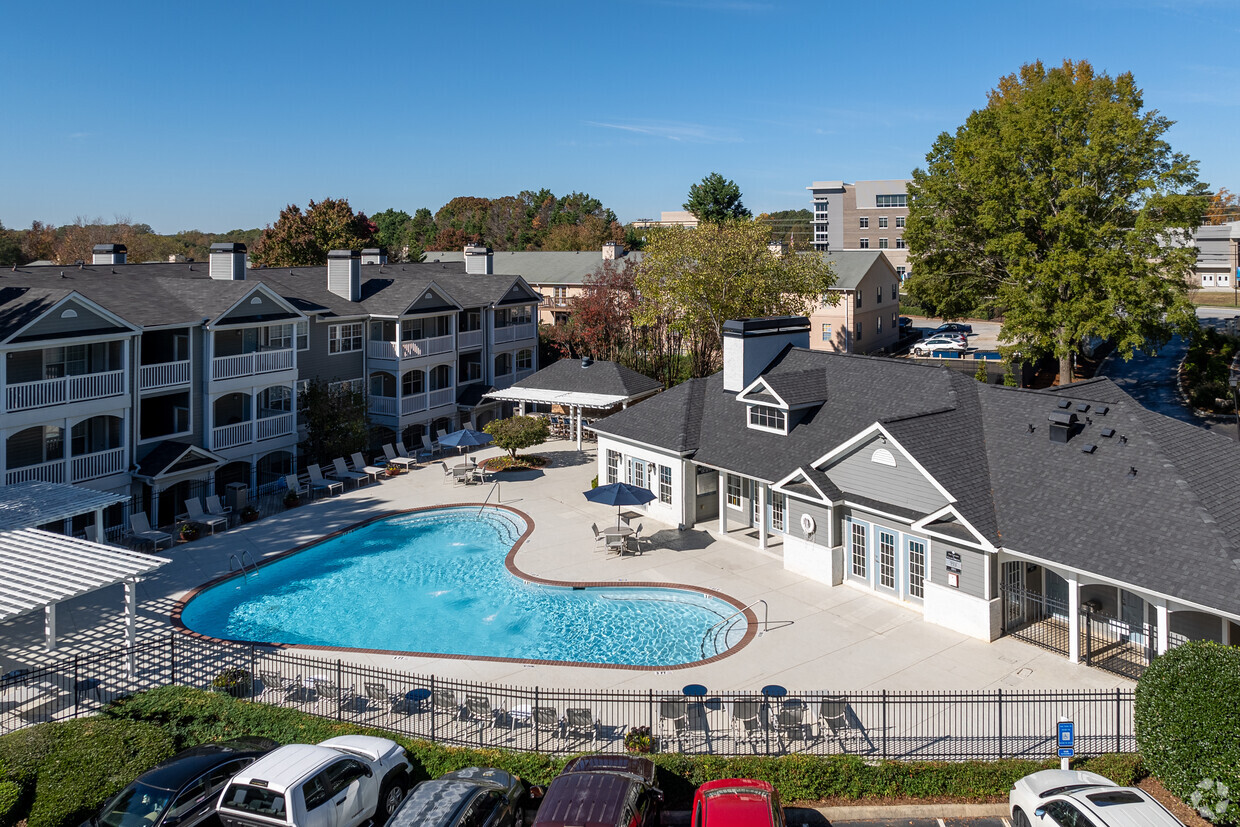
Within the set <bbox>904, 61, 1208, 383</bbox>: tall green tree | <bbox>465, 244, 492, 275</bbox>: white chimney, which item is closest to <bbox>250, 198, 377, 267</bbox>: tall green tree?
<bbox>465, 244, 492, 275</bbox>: white chimney

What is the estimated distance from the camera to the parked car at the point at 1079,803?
1296cm

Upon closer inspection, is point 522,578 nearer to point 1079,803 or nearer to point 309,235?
point 1079,803

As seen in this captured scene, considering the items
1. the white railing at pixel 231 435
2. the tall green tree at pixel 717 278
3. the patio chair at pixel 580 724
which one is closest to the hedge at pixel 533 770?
the patio chair at pixel 580 724

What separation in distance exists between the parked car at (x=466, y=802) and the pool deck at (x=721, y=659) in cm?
501

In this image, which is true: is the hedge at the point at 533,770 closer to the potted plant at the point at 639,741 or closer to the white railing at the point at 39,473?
the potted plant at the point at 639,741

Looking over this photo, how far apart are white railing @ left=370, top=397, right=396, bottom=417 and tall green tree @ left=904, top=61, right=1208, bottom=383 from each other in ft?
91.9

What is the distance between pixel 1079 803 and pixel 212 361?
3143 centimetres

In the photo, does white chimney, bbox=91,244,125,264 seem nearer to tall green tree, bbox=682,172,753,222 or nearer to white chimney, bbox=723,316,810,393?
white chimney, bbox=723,316,810,393

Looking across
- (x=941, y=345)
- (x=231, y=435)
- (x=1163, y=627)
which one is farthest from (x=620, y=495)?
(x=941, y=345)

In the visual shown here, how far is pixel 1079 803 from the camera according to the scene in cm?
1333

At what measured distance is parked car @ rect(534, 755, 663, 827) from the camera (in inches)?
521

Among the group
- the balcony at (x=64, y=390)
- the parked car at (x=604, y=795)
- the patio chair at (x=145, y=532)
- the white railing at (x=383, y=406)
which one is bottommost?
the parked car at (x=604, y=795)

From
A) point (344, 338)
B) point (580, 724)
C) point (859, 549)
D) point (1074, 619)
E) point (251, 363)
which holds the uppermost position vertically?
point (344, 338)

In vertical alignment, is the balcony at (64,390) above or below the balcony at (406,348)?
below
